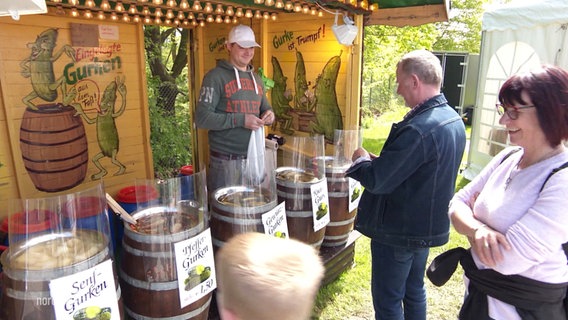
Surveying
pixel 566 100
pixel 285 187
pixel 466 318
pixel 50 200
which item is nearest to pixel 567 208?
pixel 566 100

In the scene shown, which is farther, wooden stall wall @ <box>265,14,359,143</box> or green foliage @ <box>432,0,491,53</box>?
green foliage @ <box>432,0,491,53</box>

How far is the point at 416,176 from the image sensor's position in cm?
191

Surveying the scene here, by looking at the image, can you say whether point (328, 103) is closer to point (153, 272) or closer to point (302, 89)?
point (302, 89)

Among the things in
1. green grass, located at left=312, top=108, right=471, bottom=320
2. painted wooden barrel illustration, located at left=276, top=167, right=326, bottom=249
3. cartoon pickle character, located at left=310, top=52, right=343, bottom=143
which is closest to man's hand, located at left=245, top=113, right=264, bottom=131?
painted wooden barrel illustration, located at left=276, top=167, right=326, bottom=249

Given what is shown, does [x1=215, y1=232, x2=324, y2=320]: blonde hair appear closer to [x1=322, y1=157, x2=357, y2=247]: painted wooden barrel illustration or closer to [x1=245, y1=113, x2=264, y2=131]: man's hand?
[x1=245, y1=113, x2=264, y2=131]: man's hand

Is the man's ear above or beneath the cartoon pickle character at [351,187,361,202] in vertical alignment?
above

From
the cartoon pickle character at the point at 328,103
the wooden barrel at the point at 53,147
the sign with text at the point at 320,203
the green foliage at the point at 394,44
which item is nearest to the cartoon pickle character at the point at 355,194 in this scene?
the sign with text at the point at 320,203

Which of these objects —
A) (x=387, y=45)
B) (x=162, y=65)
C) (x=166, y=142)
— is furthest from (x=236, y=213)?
(x=387, y=45)

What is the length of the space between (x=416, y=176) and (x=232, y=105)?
57.2 inches

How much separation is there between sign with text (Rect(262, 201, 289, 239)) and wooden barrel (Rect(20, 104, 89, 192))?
2226mm

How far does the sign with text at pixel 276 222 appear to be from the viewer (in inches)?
89.0

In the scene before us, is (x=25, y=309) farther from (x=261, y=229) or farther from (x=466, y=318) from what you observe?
(x=466, y=318)

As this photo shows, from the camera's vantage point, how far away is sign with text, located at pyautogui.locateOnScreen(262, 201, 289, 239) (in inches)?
89.0

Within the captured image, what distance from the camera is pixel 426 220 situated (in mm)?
1947
